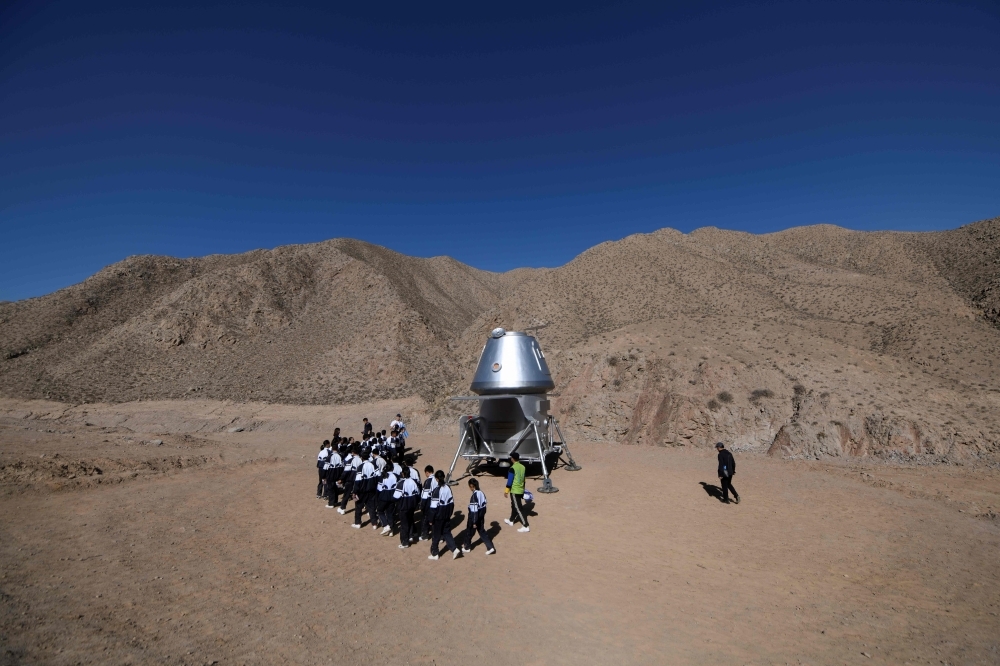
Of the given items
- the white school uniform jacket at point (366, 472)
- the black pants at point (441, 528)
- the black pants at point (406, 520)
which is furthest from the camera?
the white school uniform jacket at point (366, 472)

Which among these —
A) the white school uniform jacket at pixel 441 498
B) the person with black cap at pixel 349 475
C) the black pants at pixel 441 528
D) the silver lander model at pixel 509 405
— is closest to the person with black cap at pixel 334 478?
the person with black cap at pixel 349 475

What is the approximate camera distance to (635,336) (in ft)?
89.0

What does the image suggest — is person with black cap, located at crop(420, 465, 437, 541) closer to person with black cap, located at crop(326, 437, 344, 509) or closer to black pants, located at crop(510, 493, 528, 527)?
black pants, located at crop(510, 493, 528, 527)

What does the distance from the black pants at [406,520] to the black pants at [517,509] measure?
242cm

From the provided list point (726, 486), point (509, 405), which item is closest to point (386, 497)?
point (509, 405)

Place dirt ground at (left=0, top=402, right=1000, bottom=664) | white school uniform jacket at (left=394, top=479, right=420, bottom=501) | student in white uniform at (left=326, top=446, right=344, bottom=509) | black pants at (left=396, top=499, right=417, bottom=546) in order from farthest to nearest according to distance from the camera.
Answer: student in white uniform at (left=326, top=446, right=344, bottom=509)
white school uniform jacket at (left=394, top=479, right=420, bottom=501)
black pants at (left=396, top=499, right=417, bottom=546)
dirt ground at (left=0, top=402, right=1000, bottom=664)

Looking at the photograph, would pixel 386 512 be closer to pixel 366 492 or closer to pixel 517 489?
pixel 366 492

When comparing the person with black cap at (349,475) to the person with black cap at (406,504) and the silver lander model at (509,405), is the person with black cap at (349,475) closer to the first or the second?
the person with black cap at (406,504)

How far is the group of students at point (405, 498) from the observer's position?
30.1 feet

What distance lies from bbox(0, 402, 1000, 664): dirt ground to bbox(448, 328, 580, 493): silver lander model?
1419 mm

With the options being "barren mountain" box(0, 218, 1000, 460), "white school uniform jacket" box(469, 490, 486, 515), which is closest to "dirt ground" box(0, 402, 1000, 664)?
"white school uniform jacket" box(469, 490, 486, 515)

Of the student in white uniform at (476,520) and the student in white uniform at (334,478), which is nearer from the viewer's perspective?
the student in white uniform at (476,520)

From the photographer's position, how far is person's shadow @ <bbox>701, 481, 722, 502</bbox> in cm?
1282

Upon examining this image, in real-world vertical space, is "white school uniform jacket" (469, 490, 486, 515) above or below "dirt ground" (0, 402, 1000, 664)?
above
